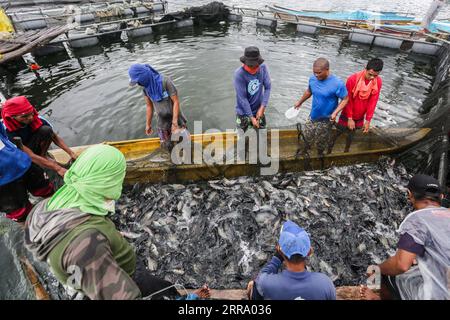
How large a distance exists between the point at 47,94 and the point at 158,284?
41.1 ft

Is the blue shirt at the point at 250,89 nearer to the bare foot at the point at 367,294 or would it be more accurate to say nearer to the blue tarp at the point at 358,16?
the bare foot at the point at 367,294

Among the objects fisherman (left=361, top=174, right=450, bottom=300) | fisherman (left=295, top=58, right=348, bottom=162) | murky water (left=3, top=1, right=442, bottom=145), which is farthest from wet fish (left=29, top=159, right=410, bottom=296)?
murky water (left=3, top=1, right=442, bottom=145)

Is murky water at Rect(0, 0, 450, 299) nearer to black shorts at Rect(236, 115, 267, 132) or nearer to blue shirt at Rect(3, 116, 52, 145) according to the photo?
blue shirt at Rect(3, 116, 52, 145)

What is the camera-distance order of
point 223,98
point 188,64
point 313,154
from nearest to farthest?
point 313,154 < point 223,98 < point 188,64

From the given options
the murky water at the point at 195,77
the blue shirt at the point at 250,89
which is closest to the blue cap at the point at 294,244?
the blue shirt at the point at 250,89

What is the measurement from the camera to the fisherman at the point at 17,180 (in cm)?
379

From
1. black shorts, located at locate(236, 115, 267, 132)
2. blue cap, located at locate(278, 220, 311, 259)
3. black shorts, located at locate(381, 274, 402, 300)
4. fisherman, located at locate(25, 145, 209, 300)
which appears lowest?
black shorts, located at locate(381, 274, 402, 300)

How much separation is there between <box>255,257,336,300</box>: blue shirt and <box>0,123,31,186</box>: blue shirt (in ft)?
13.3

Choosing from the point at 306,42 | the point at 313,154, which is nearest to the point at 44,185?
the point at 313,154

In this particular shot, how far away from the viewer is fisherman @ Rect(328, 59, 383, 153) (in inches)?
196

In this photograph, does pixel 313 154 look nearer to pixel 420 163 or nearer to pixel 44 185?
pixel 420 163

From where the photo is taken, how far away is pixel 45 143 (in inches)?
178

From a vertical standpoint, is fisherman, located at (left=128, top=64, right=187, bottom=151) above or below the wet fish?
above

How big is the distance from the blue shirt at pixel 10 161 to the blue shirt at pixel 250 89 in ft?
12.9
